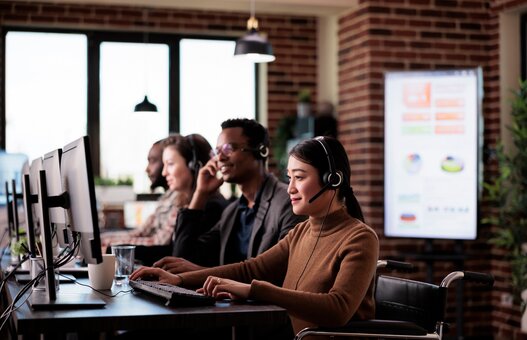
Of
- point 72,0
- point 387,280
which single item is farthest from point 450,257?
point 72,0

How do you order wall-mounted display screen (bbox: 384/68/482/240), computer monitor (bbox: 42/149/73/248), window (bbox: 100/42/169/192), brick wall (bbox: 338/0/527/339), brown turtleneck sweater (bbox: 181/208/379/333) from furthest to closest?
window (bbox: 100/42/169/192), brick wall (bbox: 338/0/527/339), wall-mounted display screen (bbox: 384/68/482/240), computer monitor (bbox: 42/149/73/248), brown turtleneck sweater (bbox: 181/208/379/333)

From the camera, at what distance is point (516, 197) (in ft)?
17.9

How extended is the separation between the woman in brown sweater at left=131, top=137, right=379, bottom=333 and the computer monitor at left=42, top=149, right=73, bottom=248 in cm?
27

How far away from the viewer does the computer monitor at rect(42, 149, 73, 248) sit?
101 inches

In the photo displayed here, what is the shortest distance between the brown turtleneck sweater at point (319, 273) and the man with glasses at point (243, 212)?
1.19 ft

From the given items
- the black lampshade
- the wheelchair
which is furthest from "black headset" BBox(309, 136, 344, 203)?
the black lampshade

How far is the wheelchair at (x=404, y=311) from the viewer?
238 cm

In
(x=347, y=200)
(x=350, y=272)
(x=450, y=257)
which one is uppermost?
(x=347, y=200)

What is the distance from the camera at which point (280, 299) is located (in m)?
2.35

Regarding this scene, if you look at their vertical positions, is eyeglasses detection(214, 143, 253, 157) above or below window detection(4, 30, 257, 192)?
below

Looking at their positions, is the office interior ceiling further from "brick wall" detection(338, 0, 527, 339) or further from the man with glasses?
the man with glasses

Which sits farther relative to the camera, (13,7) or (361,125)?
(13,7)

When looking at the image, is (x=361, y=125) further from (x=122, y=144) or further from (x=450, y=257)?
(x=122, y=144)

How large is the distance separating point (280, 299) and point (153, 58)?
243 inches
